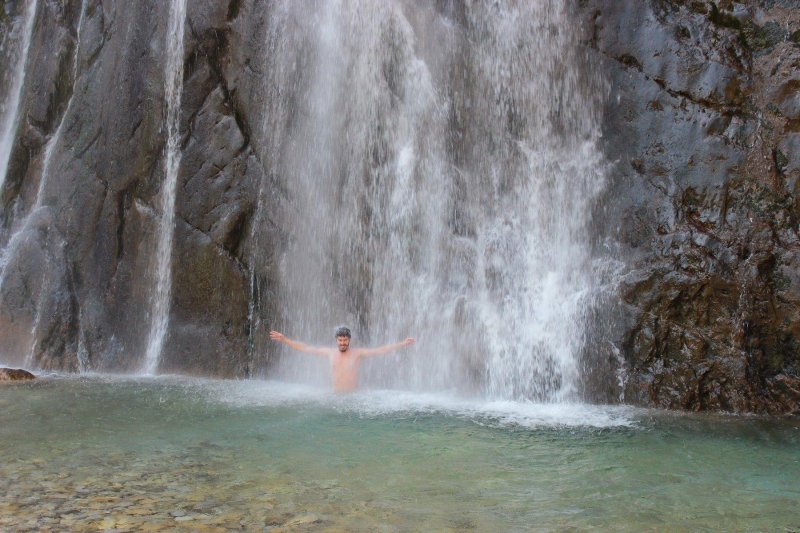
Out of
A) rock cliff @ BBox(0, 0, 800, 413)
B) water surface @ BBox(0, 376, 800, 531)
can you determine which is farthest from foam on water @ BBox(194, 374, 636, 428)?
rock cliff @ BBox(0, 0, 800, 413)

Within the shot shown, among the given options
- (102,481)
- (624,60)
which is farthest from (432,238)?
(102,481)

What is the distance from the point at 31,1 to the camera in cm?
1450

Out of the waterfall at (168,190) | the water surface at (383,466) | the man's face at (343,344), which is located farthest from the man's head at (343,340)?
the waterfall at (168,190)

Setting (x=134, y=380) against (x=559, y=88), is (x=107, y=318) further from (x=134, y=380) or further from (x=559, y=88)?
(x=559, y=88)

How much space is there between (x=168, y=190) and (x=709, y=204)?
850 centimetres

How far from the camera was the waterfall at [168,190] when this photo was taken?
11695 mm

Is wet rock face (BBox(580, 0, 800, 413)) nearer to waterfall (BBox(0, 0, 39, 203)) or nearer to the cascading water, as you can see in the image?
the cascading water

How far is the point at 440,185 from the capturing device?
429 inches

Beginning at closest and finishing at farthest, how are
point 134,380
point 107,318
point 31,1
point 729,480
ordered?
point 729,480 → point 134,380 → point 107,318 → point 31,1

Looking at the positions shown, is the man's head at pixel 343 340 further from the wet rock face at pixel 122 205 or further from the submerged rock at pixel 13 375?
the submerged rock at pixel 13 375

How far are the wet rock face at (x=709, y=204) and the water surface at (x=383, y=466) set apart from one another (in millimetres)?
853

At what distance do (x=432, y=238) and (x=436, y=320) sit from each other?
4.17ft

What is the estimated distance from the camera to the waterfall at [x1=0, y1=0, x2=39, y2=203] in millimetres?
14031

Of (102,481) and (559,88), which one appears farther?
(559,88)
